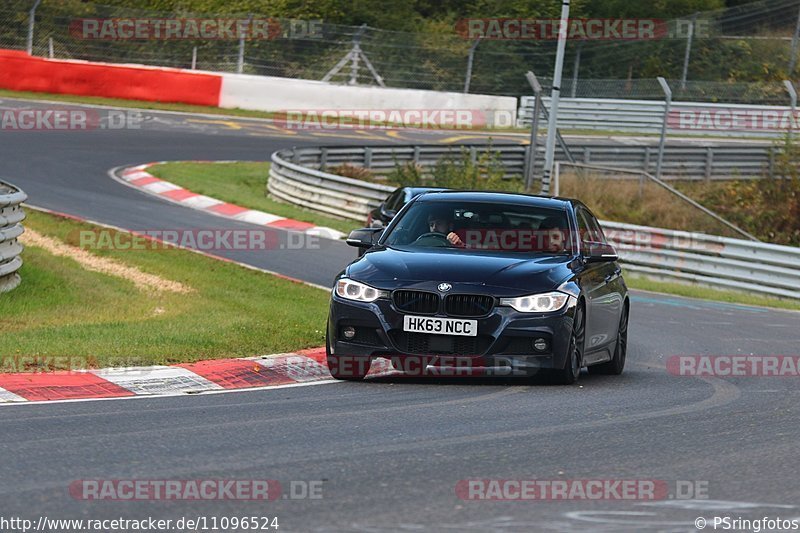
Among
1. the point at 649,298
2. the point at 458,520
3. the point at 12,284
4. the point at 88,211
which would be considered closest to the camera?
the point at 458,520

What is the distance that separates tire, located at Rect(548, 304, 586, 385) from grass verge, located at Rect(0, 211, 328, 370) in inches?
93.2

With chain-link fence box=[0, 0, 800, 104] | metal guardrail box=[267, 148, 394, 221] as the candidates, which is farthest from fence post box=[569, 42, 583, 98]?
metal guardrail box=[267, 148, 394, 221]

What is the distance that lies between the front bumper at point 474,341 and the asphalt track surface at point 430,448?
0.21 metres

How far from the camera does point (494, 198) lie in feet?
37.4

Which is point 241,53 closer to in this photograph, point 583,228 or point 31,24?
point 31,24

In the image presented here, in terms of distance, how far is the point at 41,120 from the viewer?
3344 cm

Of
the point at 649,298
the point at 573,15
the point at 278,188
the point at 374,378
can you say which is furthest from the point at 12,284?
the point at 573,15

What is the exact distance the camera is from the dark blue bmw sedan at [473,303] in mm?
9812

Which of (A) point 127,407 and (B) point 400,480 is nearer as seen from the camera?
(B) point 400,480

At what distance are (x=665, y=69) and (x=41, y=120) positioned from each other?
22.7 metres

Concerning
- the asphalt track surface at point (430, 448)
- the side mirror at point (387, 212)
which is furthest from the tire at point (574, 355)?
the side mirror at point (387, 212)

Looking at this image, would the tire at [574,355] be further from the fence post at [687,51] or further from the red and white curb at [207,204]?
the fence post at [687,51]

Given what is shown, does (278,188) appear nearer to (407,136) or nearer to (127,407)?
(407,136)

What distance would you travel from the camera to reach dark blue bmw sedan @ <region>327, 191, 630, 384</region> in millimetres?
9812
